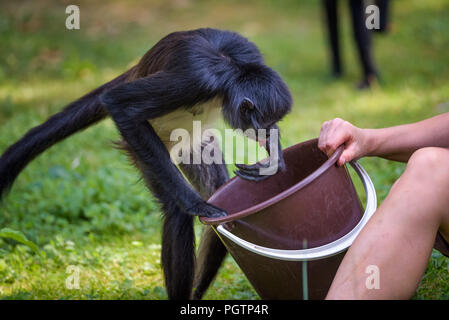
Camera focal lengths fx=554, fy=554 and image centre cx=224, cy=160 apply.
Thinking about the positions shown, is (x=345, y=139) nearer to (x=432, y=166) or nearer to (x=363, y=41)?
(x=432, y=166)

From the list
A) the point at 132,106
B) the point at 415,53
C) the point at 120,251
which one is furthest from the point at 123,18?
the point at 132,106

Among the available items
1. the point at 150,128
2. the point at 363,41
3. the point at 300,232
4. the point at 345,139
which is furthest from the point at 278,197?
the point at 363,41

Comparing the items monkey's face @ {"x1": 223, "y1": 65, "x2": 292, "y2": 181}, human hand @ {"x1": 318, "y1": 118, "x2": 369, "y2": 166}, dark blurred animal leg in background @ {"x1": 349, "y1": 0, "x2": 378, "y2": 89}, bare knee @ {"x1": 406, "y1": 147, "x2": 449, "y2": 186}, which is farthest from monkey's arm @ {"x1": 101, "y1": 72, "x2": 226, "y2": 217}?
dark blurred animal leg in background @ {"x1": 349, "y1": 0, "x2": 378, "y2": 89}

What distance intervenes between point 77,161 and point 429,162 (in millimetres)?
3245

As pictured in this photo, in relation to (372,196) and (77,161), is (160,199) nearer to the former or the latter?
(372,196)

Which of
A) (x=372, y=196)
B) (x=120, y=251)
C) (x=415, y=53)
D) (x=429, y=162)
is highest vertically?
(x=415, y=53)

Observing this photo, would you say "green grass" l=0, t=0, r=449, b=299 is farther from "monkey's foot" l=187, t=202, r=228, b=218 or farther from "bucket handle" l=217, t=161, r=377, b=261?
"monkey's foot" l=187, t=202, r=228, b=218

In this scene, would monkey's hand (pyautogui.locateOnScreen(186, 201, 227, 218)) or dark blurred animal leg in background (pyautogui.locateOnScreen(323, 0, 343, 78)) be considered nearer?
monkey's hand (pyautogui.locateOnScreen(186, 201, 227, 218))

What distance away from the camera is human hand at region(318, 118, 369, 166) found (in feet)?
6.70

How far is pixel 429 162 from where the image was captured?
5.68 feet

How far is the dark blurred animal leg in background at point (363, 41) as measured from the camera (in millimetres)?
6082

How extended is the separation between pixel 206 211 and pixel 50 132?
1003mm

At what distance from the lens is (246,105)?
93.7 inches

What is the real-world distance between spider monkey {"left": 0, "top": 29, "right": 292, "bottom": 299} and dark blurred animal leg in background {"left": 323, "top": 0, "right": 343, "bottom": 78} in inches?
176
